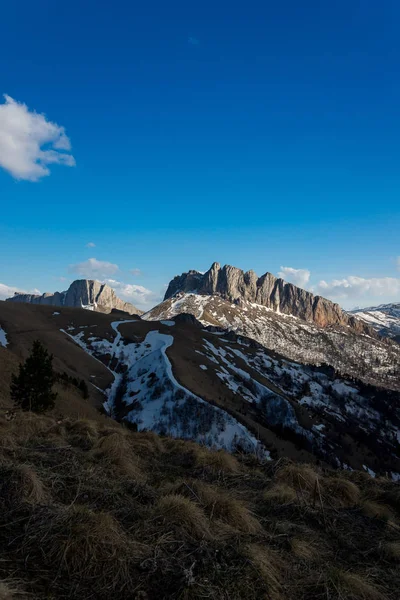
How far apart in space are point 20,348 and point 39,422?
8623 cm

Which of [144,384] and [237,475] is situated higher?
[237,475]

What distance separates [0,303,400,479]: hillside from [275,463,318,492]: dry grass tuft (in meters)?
30.9

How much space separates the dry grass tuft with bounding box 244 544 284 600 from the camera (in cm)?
353

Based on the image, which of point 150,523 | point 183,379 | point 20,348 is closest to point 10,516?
point 150,523

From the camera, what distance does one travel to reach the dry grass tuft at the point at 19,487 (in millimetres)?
4957

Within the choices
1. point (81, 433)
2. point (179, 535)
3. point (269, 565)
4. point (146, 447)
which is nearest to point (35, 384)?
point (81, 433)

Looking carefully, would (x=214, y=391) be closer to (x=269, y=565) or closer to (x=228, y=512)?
(x=228, y=512)

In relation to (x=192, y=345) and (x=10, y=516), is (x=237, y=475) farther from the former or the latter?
(x=192, y=345)

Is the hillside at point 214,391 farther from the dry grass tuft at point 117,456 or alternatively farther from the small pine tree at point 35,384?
the dry grass tuft at point 117,456

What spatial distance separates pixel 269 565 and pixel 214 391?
90264 millimetres

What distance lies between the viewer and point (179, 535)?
14.8 feet

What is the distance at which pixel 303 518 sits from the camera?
20.0ft

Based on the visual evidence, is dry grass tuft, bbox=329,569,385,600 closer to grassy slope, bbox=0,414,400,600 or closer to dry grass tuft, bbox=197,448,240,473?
grassy slope, bbox=0,414,400,600

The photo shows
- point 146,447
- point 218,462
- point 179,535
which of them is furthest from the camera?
point 146,447
